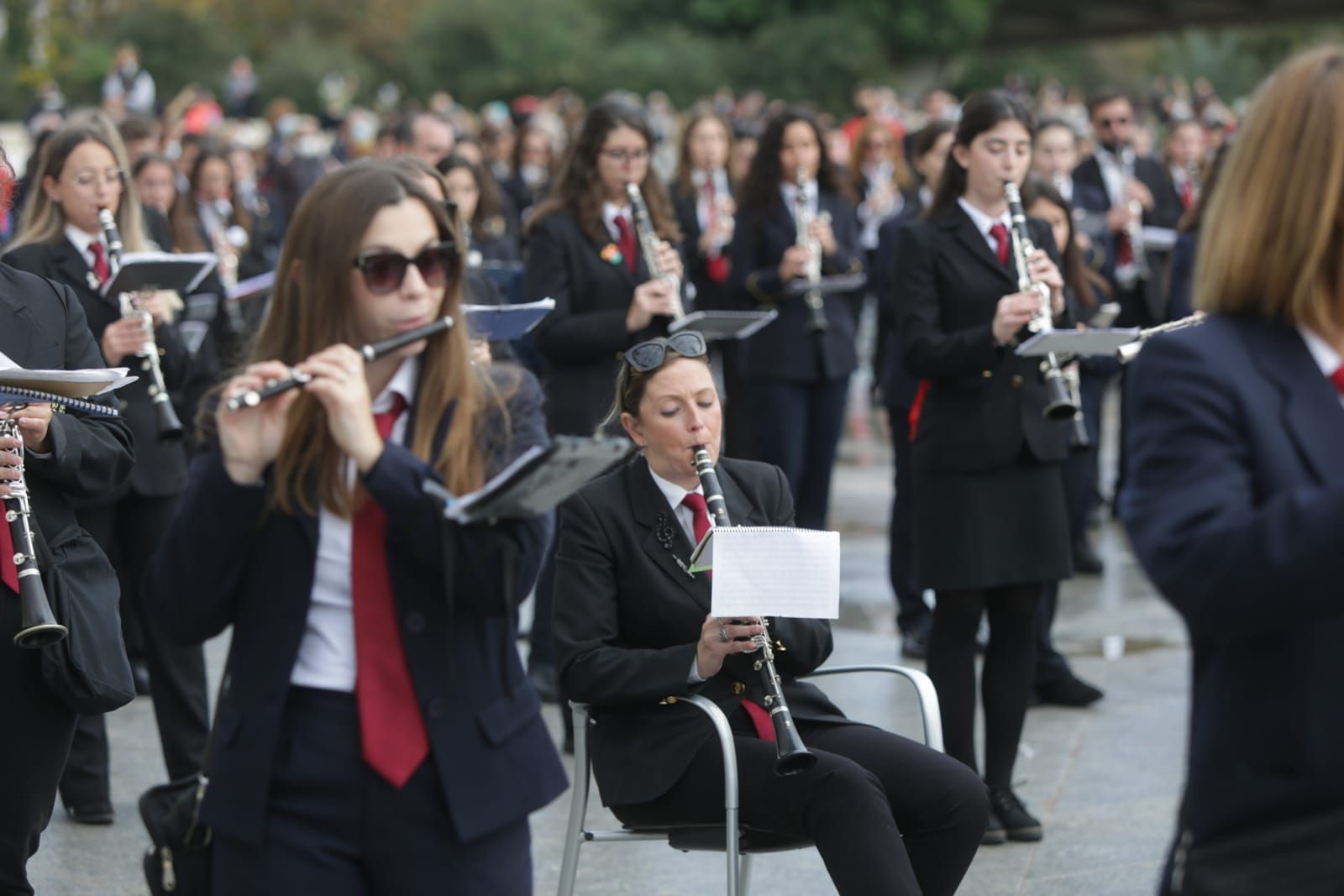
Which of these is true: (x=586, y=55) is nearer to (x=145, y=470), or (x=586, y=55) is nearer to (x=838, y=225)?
(x=838, y=225)

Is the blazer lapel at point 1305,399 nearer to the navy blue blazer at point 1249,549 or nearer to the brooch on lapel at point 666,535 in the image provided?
the navy blue blazer at point 1249,549

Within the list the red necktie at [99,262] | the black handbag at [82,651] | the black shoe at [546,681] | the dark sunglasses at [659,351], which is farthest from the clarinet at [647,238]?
the black handbag at [82,651]

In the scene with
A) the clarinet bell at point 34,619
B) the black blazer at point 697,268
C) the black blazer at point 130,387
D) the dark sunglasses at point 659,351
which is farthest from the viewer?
the black blazer at point 697,268

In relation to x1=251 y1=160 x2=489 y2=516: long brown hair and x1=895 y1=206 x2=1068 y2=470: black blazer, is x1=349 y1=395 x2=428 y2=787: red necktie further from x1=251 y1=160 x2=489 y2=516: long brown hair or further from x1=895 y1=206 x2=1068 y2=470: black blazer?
x1=895 y1=206 x2=1068 y2=470: black blazer

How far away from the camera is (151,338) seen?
234 inches

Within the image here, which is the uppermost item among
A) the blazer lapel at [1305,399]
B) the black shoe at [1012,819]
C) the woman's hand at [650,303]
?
the blazer lapel at [1305,399]

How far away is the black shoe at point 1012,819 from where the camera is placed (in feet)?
18.5

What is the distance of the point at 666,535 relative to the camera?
4492mm

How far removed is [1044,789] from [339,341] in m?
3.92

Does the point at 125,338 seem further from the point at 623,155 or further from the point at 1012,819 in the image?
the point at 1012,819

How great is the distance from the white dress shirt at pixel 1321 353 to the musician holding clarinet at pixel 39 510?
2595 millimetres

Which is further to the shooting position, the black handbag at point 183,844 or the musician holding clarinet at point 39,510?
the musician holding clarinet at point 39,510

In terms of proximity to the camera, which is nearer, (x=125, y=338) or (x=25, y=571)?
(x=25, y=571)

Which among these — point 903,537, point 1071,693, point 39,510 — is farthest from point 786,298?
point 39,510
